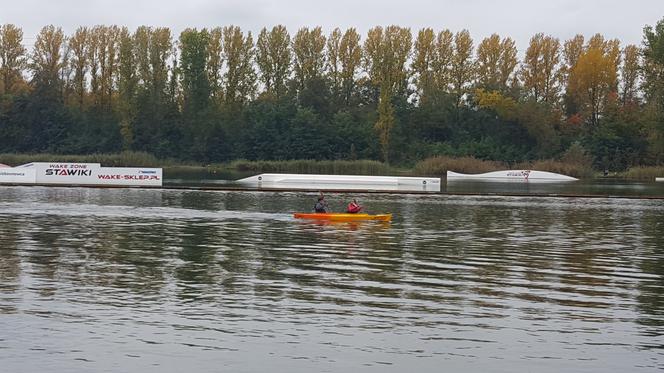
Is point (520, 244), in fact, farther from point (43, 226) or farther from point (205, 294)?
point (43, 226)

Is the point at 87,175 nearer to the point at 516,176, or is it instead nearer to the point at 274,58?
the point at 516,176

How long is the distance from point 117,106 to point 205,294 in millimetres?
124351

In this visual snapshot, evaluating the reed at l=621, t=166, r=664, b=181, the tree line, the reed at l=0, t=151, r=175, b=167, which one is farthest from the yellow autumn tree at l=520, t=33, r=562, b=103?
the reed at l=0, t=151, r=175, b=167

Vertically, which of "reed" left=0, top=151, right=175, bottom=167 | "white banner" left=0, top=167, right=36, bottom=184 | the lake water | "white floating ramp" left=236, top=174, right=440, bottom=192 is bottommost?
the lake water

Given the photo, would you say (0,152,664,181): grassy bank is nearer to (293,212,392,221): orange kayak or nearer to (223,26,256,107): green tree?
(223,26,256,107): green tree

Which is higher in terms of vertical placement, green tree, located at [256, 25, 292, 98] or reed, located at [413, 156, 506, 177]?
green tree, located at [256, 25, 292, 98]

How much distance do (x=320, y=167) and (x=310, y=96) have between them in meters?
25.6

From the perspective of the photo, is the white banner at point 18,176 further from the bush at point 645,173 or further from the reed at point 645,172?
the bush at point 645,173

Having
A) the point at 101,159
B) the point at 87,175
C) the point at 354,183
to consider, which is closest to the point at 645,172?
the point at 354,183

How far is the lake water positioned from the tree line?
9650cm

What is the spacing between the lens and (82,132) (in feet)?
484

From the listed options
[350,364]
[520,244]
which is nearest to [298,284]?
[350,364]

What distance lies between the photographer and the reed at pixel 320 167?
4722 inches

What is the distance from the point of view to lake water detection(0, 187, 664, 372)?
16.3 metres
